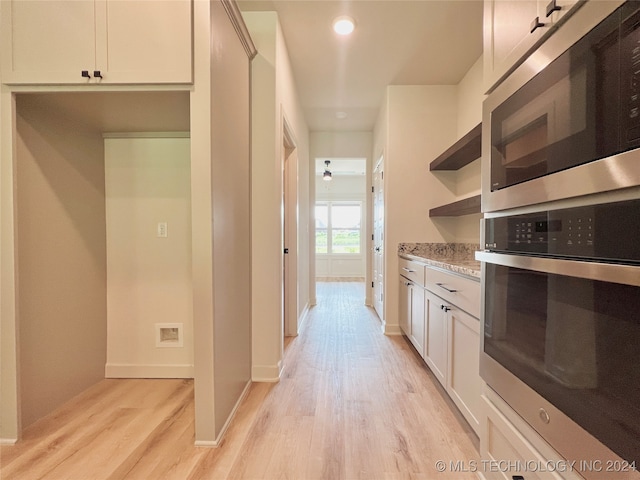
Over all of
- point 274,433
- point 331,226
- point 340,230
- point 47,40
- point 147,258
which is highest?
point 47,40

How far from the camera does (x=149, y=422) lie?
1.69 meters

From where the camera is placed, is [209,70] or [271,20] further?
[271,20]

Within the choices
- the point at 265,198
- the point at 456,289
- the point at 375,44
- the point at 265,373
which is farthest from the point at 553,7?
the point at 265,373

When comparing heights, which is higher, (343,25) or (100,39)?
(343,25)

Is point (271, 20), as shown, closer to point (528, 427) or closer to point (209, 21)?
point (209, 21)

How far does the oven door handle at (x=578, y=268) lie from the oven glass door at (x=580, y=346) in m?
0.01

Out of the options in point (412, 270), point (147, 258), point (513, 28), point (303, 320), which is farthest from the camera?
point (303, 320)

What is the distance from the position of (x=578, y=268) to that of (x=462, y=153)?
2124mm

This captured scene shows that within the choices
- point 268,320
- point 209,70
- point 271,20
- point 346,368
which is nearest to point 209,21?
point 209,70

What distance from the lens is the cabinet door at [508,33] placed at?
923mm

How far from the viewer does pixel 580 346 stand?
0.74 meters

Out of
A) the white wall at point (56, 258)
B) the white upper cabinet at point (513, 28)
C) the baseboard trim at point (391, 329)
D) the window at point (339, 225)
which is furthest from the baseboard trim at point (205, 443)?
the window at point (339, 225)

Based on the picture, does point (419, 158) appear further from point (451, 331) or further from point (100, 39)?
point (100, 39)

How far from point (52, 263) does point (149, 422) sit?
112 cm
